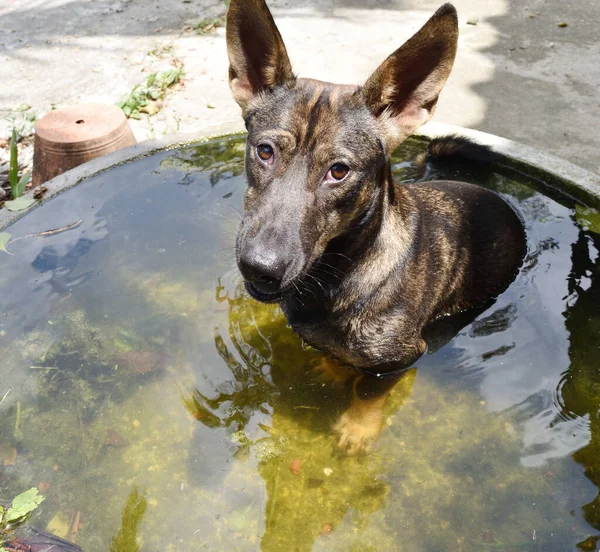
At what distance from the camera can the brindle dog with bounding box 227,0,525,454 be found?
114 inches

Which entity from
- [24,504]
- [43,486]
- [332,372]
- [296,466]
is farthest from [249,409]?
[24,504]

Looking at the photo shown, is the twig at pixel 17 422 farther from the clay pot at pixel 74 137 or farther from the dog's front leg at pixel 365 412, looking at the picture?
the clay pot at pixel 74 137

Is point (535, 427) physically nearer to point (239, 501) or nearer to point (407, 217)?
point (407, 217)

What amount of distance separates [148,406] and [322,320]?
1238 millimetres

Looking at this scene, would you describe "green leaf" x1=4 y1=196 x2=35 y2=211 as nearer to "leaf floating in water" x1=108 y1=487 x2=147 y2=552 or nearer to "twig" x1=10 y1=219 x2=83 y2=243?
"twig" x1=10 y1=219 x2=83 y2=243

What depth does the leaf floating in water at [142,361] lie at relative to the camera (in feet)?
12.8

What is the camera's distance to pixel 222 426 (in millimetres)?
3598

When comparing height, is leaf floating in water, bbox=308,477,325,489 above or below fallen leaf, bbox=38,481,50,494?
below

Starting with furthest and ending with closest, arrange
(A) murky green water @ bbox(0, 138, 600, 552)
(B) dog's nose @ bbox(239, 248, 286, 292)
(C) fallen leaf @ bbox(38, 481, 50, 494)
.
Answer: (C) fallen leaf @ bbox(38, 481, 50, 494), (A) murky green water @ bbox(0, 138, 600, 552), (B) dog's nose @ bbox(239, 248, 286, 292)

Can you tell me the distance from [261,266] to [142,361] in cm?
168

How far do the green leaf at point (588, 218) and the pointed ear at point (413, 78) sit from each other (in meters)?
2.19

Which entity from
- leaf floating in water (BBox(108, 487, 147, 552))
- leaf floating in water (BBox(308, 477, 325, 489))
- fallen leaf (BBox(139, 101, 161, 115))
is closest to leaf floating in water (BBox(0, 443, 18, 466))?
leaf floating in water (BBox(108, 487, 147, 552))

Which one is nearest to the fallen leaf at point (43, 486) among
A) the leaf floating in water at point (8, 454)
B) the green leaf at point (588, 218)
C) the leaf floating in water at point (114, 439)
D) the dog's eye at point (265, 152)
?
the leaf floating in water at point (8, 454)

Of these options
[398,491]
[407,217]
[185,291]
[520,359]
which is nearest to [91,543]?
[398,491]
